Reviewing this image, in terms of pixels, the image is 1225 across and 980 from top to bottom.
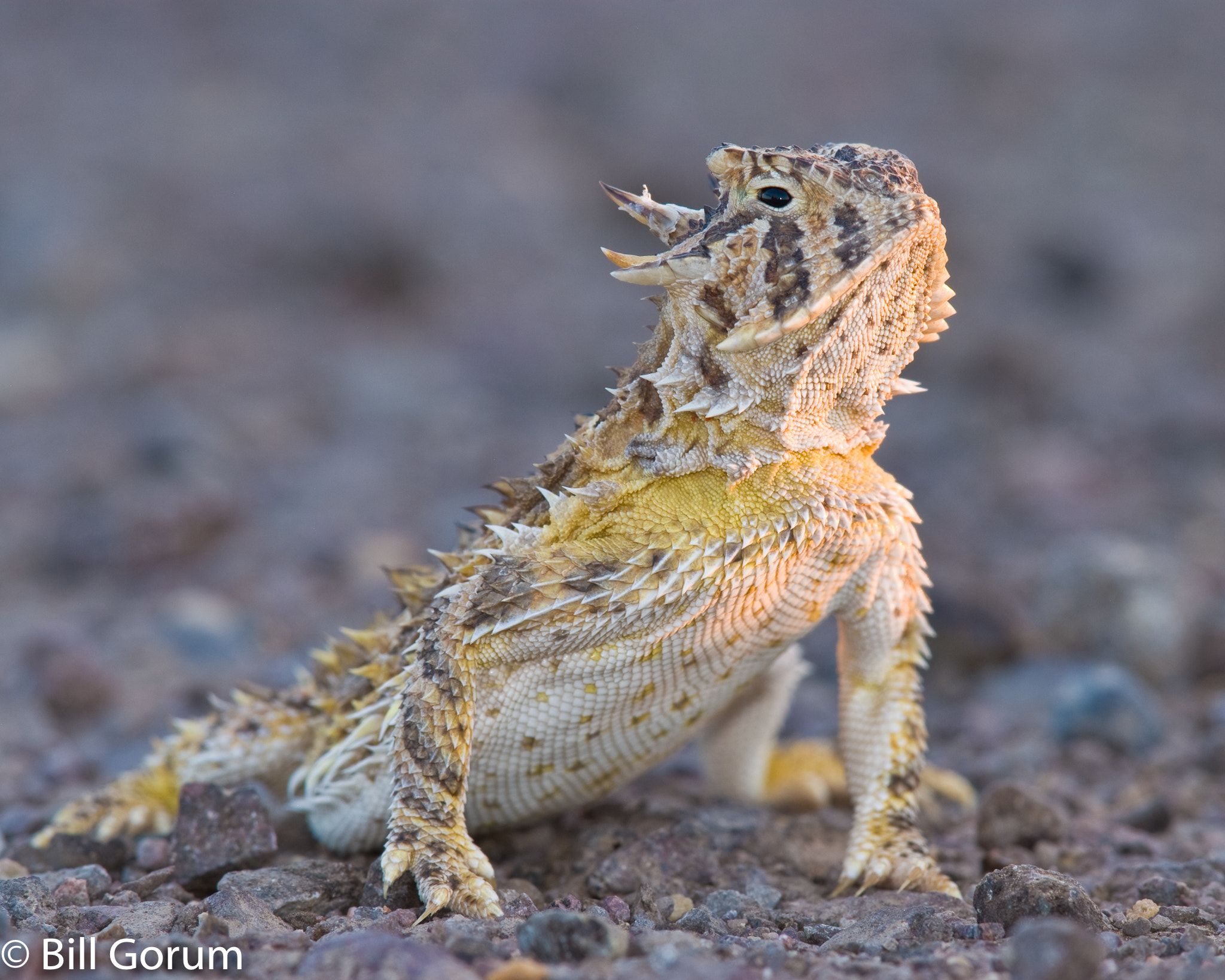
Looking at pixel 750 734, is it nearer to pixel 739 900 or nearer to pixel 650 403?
pixel 739 900

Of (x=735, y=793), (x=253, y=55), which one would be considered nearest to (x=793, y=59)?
(x=253, y=55)

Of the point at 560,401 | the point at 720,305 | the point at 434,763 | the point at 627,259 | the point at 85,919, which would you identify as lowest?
the point at 85,919

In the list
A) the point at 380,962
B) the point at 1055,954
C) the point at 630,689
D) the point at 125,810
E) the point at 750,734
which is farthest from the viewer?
the point at 750,734

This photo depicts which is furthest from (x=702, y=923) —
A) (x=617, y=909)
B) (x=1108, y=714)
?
(x=1108, y=714)

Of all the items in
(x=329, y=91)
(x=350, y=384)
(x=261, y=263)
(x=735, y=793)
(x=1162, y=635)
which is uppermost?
(x=329, y=91)

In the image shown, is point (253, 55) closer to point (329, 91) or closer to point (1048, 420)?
point (329, 91)

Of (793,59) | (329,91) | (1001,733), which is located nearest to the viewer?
(1001,733)
